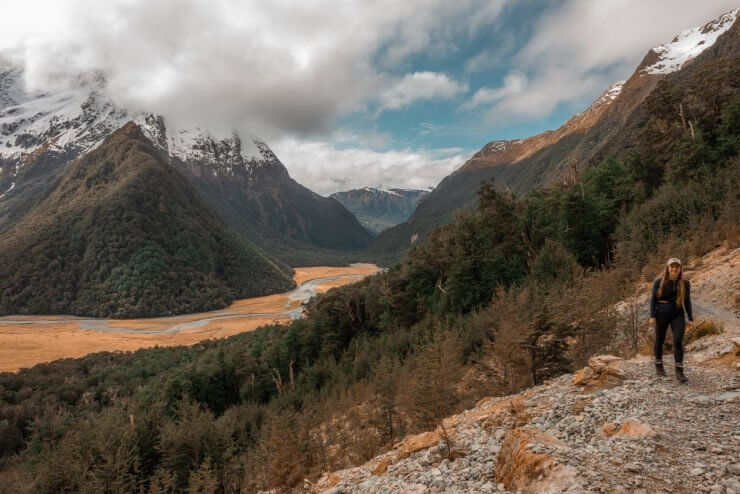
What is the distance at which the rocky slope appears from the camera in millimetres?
4246

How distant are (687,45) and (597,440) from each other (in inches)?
7712

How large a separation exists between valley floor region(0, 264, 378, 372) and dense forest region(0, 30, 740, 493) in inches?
658

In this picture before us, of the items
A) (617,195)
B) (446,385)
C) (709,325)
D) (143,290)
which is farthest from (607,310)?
(143,290)

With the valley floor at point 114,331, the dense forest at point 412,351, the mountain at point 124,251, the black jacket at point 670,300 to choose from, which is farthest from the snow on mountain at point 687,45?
the mountain at point 124,251

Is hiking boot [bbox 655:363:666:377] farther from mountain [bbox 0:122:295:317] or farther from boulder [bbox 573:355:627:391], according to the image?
mountain [bbox 0:122:295:317]

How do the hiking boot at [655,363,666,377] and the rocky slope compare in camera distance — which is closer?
the rocky slope

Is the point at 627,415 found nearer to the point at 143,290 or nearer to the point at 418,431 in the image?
the point at 418,431

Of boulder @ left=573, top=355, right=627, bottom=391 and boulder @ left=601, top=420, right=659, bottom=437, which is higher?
boulder @ left=601, top=420, right=659, bottom=437

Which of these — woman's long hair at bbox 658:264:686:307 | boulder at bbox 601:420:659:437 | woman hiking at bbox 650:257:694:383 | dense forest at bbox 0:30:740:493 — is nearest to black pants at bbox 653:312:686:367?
woman hiking at bbox 650:257:694:383

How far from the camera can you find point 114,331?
88938 mm

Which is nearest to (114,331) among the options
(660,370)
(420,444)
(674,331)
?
(420,444)

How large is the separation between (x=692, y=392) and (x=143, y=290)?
127 metres

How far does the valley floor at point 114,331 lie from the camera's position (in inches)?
2598

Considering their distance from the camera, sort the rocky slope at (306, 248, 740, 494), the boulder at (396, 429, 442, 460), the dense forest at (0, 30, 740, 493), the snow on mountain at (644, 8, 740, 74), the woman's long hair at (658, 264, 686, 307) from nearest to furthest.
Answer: the rocky slope at (306, 248, 740, 494), the woman's long hair at (658, 264, 686, 307), the boulder at (396, 429, 442, 460), the dense forest at (0, 30, 740, 493), the snow on mountain at (644, 8, 740, 74)
